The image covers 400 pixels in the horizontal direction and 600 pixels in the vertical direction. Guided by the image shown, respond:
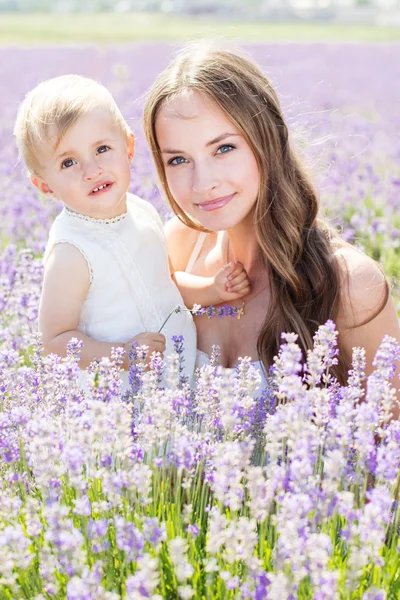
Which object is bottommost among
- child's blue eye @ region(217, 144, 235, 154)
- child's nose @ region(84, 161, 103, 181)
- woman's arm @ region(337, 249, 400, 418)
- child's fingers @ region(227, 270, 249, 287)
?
woman's arm @ region(337, 249, 400, 418)

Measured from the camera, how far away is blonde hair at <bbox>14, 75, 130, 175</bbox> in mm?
2750

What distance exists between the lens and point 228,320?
329cm

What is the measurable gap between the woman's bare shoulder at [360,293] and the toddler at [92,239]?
1.34 ft

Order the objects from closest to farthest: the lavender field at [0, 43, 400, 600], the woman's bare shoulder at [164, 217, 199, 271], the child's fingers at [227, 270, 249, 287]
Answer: the lavender field at [0, 43, 400, 600] < the child's fingers at [227, 270, 249, 287] < the woman's bare shoulder at [164, 217, 199, 271]

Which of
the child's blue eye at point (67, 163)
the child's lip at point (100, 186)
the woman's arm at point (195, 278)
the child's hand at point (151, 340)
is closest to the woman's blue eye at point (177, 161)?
the child's lip at point (100, 186)

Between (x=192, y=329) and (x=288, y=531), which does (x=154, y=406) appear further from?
(x=192, y=329)

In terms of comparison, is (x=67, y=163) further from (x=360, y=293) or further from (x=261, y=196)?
(x=360, y=293)

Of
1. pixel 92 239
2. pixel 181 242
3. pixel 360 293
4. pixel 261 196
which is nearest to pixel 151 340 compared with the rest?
pixel 92 239

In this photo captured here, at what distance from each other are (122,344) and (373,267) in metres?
0.97

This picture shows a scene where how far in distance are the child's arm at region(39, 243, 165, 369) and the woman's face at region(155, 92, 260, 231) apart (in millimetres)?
461

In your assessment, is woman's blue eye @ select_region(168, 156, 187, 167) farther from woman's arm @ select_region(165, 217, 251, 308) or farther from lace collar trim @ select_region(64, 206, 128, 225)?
woman's arm @ select_region(165, 217, 251, 308)

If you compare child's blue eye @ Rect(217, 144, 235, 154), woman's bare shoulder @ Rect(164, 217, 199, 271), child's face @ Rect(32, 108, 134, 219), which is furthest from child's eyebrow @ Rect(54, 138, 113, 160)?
woman's bare shoulder @ Rect(164, 217, 199, 271)

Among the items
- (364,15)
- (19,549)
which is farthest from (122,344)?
(364,15)

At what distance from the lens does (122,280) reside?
3.02m
